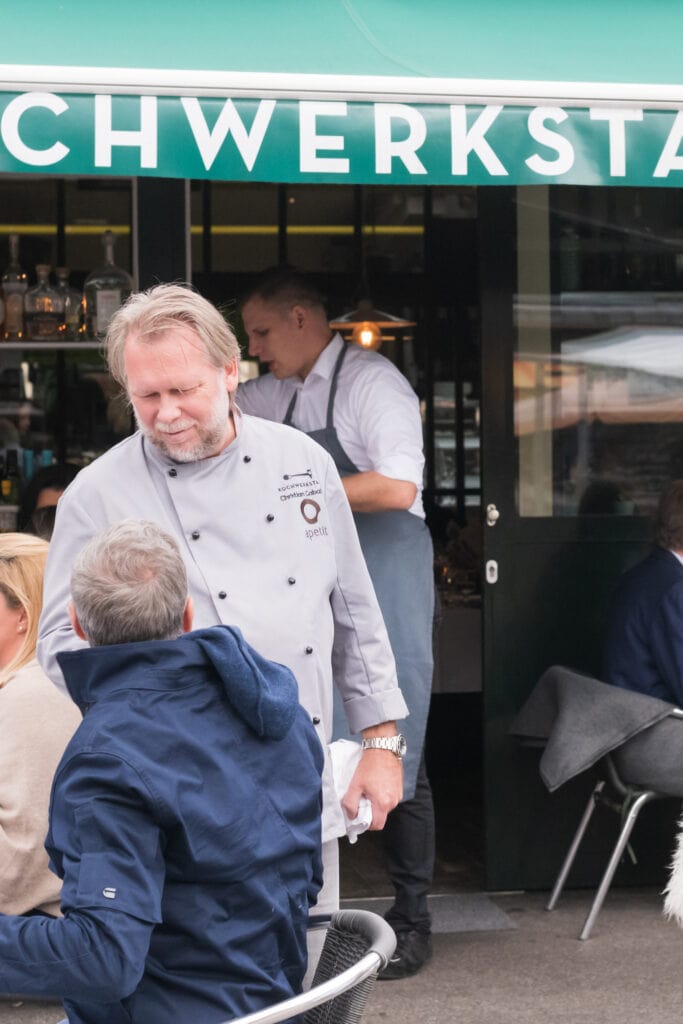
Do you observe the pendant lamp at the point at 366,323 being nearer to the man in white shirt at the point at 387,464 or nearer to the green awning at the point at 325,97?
the man in white shirt at the point at 387,464

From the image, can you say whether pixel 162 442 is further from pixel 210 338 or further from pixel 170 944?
pixel 170 944

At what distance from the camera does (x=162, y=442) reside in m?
2.79

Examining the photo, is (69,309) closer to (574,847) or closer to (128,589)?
(574,847)

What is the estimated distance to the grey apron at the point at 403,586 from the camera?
4.63 meters

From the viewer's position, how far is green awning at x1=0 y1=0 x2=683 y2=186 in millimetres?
3781

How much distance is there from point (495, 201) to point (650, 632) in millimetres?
1575

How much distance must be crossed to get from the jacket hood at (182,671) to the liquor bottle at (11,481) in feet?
13.7

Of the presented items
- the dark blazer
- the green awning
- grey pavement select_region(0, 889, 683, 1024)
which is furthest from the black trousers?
the green awning

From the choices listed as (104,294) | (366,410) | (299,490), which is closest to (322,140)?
(366,410)

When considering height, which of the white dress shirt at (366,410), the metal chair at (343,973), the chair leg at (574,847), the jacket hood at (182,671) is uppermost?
the white dress shirt at (366,410)

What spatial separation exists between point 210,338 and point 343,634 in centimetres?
70

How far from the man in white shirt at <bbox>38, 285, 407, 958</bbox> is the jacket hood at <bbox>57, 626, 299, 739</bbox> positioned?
0.65 m

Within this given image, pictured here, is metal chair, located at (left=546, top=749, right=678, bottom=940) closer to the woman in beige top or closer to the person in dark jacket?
the person in dark jacket

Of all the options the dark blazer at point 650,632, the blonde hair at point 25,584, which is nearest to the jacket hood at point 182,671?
the blonde hair at point 25,584
